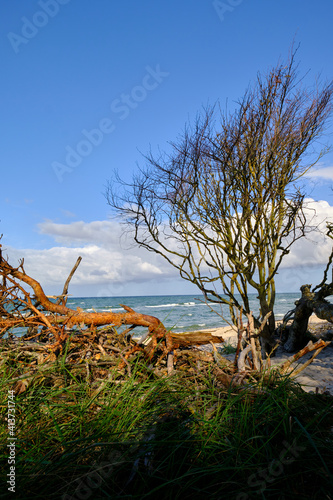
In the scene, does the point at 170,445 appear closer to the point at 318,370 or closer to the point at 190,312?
the point at 318,370

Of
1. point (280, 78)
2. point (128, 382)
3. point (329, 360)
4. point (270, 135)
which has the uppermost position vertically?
point (280, 78)

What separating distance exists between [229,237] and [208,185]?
1.42m

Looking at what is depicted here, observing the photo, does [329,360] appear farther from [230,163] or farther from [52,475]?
[52,475]

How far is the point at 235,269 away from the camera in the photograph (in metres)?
7.69

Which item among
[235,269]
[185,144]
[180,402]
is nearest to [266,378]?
[180,402]

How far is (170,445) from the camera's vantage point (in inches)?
81.4

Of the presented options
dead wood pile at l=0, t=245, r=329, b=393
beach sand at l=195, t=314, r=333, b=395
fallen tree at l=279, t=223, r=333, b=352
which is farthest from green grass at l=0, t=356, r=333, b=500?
fallen tree at l=279, t=223, r=333, b=352

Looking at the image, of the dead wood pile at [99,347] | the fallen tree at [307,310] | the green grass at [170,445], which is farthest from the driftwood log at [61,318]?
the fallen tree at [307,310]

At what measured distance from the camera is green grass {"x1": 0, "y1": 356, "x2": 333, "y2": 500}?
5.88ft

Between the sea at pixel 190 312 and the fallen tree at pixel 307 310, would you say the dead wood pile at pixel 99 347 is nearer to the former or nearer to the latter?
the sea at pixel 190 312

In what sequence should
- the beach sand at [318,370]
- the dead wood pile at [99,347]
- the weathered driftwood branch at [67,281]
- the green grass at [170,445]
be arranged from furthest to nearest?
1. the beach sand at [318,370]
2. the weathered driftwood branch at [67,281]
3. the dead wood pile at [99,347]
4. the green grass at [170,445]

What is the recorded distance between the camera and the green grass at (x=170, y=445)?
1.79 m

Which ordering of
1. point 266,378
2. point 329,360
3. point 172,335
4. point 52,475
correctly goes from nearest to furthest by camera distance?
point 52,475 → point 266,378 → point 172,335 → point 329,360

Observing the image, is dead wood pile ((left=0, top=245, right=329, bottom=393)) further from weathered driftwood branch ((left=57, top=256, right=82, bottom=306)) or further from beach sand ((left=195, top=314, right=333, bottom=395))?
beach sand ((left=195, top=314, right=333, bottom=395))
